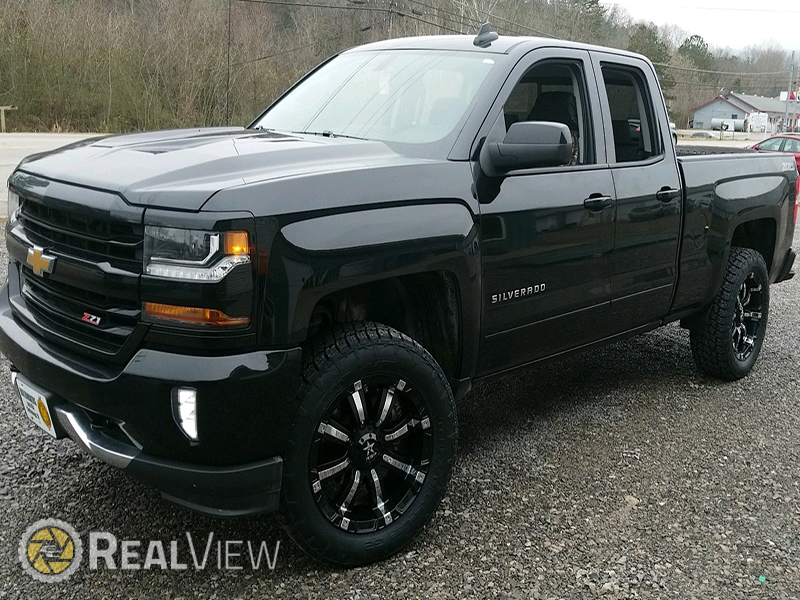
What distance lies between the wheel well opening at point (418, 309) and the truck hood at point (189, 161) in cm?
48

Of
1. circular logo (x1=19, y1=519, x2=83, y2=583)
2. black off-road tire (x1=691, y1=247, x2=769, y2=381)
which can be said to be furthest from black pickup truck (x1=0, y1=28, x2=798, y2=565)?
black off-road tire (x1=691, y1=247, x2=769, y2=381)

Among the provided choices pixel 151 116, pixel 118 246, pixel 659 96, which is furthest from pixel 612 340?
pixel 151 116

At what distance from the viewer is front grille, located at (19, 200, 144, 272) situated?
245 centimetres

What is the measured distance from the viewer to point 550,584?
2.84 meters

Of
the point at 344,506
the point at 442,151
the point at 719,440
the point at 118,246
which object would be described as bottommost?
the point at 719,440

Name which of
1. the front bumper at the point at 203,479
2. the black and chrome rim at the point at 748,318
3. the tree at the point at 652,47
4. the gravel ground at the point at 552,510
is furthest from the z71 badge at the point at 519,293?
the tree at the point at 652,47

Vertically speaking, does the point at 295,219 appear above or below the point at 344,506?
above

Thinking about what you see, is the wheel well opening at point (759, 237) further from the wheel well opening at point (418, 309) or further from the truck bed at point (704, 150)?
the wheel well opening at point (418, 309)

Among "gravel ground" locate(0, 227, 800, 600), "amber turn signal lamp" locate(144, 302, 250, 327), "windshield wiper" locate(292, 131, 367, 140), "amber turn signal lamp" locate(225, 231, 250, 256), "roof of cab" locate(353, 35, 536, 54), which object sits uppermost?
"roof of cab" locate(353, 35, 536, 54)

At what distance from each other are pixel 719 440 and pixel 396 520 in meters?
2.15

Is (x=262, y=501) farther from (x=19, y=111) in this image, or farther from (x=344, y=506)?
(x=19, y=111)

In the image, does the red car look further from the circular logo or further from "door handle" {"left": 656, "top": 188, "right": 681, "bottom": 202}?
the circular logo

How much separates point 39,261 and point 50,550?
108 centimetres

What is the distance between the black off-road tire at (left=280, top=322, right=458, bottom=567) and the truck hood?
623mm
